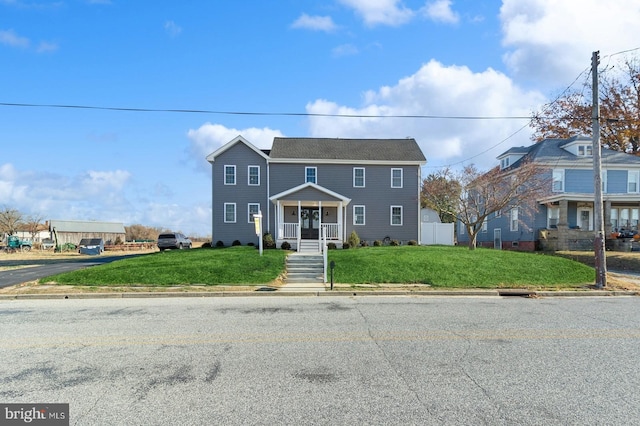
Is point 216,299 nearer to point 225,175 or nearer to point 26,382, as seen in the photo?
point 26,382

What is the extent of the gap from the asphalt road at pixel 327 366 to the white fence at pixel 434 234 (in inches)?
831

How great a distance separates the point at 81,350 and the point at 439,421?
5578 millimetres

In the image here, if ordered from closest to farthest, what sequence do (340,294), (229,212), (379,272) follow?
(340,294), (379,272), (229,212)

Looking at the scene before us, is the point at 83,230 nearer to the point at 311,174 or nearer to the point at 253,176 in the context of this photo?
the point at 253,176

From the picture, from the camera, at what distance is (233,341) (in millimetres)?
6684

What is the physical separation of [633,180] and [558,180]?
279 inches

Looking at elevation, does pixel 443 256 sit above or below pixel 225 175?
below

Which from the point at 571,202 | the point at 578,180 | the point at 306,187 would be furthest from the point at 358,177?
the point at 578,180

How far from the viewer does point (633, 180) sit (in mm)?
31812

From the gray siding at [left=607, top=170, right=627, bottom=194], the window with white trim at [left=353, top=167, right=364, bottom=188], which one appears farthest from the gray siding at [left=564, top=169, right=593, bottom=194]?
the window with white trim at [left=353, top=167, right=364, bottom=188]

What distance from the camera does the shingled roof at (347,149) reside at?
27.9 meters

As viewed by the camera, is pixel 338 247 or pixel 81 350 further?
pixel 338 247

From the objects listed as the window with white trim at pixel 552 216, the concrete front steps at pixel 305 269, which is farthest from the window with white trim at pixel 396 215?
the window with white trim at pixel 552 216

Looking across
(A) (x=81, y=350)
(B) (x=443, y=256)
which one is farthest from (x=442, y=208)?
(A) (x=81, y=350)
